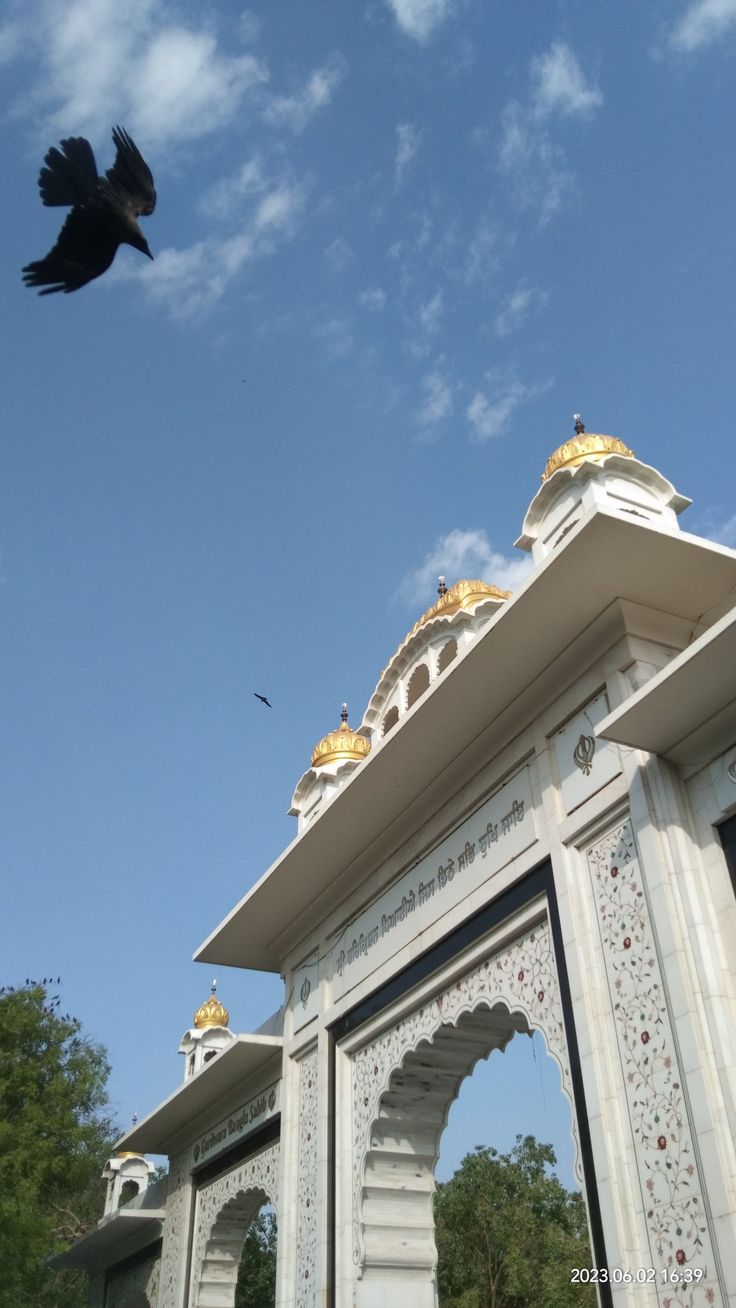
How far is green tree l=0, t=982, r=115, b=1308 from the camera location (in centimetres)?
1163

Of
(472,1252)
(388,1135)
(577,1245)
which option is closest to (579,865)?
(388,1135)

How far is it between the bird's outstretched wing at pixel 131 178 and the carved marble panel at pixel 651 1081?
156 inches

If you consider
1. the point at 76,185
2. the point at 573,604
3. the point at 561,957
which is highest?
the point at 76,185

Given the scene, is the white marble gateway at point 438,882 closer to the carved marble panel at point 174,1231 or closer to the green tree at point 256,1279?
the carved marble panel at point 174,1231

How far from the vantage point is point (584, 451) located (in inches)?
296

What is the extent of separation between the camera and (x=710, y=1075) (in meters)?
5.03

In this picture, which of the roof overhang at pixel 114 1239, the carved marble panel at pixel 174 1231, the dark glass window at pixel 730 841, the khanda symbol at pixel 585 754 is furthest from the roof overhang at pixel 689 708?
the roof overhang at pixel 114 1239

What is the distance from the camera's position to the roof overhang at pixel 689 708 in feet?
17.2

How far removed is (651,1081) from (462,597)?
15.1 feet

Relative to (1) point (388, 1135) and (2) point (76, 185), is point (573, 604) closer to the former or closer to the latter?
(2) point (76, 185)

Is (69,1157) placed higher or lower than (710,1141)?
higher

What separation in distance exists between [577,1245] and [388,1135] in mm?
12195
